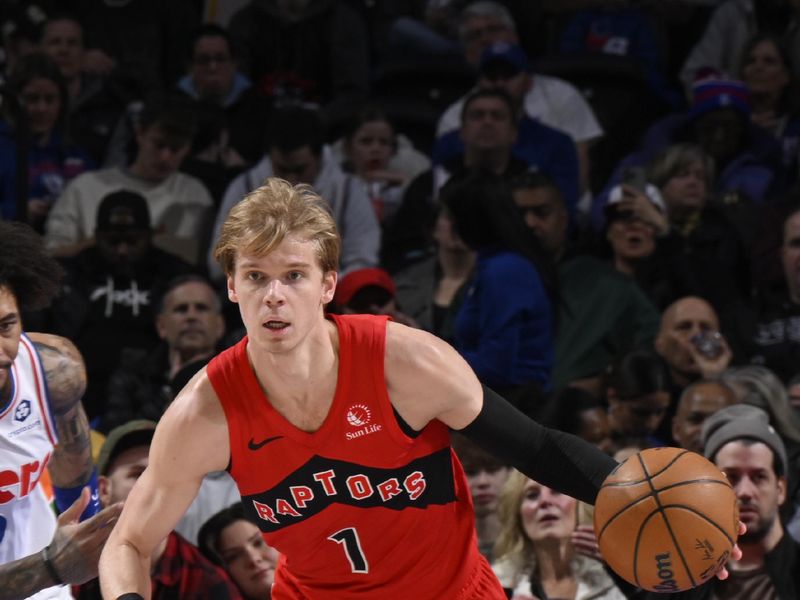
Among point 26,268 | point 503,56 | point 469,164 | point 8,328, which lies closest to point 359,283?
point 469,164

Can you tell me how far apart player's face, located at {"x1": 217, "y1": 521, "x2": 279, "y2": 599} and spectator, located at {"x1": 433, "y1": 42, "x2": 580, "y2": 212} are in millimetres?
3055

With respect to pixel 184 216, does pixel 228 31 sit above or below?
above

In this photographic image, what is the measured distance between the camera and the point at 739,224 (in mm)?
8000

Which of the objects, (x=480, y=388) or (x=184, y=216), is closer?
(x=480, y=388)

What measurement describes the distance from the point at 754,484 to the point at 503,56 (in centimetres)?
381

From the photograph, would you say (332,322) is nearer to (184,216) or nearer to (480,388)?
(480,388)

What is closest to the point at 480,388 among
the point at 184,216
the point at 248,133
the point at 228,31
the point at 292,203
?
the point at 292,203

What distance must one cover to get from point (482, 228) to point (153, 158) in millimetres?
2283

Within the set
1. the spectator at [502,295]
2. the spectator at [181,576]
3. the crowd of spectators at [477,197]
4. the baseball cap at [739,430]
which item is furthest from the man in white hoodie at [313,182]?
the baseball cap at [739,430]

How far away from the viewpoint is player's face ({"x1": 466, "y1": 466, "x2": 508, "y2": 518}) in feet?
20.7

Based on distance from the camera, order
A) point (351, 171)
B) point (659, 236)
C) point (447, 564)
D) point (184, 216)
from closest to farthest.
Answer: point (447, 564), point (659, 236), point (184, 216), point (351, 171)

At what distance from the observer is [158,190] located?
27.5 ft

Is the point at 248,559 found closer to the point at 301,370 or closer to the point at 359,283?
the point at 359,283

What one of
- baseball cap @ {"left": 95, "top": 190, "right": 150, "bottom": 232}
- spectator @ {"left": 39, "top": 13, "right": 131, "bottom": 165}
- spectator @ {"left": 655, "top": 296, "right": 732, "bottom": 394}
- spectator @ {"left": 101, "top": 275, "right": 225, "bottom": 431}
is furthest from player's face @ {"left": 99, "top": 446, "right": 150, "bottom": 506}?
spectator @ {"left": 39, "top": 13, "right": 131, "bottom": 165}
